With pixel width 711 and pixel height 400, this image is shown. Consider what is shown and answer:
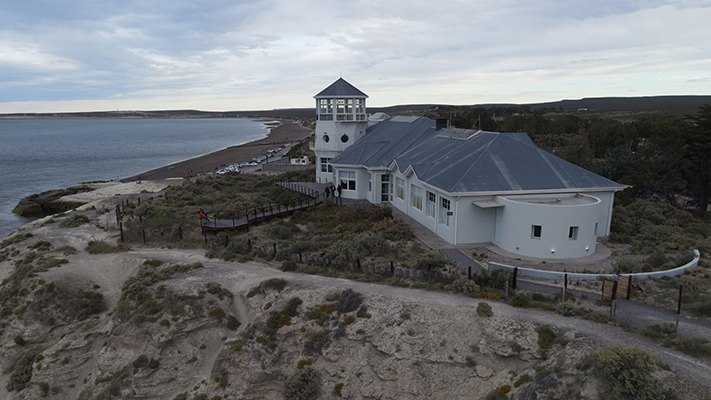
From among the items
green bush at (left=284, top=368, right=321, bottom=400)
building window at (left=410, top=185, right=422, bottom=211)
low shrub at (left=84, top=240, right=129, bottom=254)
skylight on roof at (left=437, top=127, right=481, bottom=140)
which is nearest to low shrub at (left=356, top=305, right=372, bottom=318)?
green bush at (left=284, top=368, right=321, bottom=400)

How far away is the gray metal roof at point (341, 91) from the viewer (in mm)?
36125

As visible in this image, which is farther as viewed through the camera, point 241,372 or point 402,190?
point 402,190

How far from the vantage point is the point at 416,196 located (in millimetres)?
26484

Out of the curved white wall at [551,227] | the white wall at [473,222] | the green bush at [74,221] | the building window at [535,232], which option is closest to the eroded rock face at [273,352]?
the curved white wall at [551,227]

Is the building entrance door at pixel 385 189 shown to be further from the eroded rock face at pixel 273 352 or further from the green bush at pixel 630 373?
the green bush at pixel 630 373

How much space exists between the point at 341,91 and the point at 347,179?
7656mm

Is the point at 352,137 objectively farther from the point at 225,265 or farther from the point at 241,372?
the point at 241,372

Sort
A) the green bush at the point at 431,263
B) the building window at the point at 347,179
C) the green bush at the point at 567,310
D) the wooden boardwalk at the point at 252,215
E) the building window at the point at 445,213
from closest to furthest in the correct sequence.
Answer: the green bush at the point at 567,310 < the green bush at the point at 431,263 < the building window at the point at 445,213 < the wooden boardwalk at the point at 252,215 < the building window at the point at 347,179

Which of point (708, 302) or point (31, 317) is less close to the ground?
point (708, 302)

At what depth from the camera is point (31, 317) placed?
61.8ft

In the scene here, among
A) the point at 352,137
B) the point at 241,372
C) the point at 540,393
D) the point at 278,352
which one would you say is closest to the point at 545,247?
the point at 540,393

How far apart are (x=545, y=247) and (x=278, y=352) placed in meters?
A: 12.2

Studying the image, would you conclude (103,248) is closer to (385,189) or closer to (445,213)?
(385,189)

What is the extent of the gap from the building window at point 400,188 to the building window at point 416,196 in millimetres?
1594
